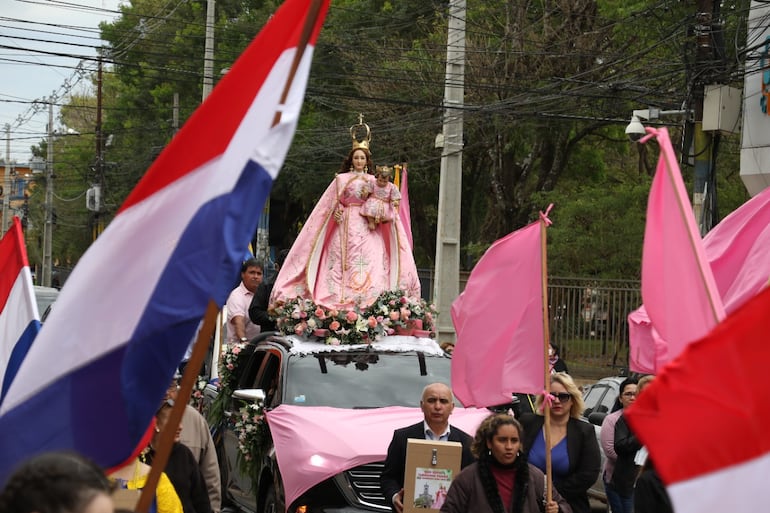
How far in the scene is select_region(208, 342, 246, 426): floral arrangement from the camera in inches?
481

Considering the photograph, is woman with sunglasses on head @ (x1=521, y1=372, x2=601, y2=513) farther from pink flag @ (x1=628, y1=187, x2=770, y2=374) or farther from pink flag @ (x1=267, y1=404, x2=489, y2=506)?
pink flag @ (x1=267, y1=404, x2=489, y2=506)

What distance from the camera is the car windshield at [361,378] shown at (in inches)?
404

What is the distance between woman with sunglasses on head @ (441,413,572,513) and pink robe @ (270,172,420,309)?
5.25 metres

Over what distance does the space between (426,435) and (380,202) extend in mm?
→ 4765

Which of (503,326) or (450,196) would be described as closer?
(503,326)

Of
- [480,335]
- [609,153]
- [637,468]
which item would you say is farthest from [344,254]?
[609,153]

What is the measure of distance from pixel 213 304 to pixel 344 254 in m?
8.51

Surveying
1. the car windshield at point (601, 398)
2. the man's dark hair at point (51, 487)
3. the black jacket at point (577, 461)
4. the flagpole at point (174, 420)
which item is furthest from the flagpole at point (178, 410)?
the car windshield at point (601, 398)

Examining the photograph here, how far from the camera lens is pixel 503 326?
26.4 feet

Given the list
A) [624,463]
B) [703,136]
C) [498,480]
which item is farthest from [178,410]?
[703,136]

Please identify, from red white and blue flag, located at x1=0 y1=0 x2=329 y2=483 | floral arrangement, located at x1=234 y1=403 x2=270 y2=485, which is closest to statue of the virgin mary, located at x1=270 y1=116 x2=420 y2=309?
floral arrangement, located at x1=234 y1=403 x2=270 y2=485

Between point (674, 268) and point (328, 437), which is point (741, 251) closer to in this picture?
point (674, 268)

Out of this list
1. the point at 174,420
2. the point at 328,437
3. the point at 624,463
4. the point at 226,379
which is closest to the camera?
the point at 174,420

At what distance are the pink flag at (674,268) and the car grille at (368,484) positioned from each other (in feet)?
15.1
